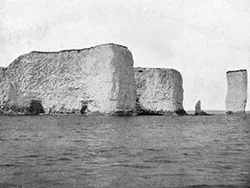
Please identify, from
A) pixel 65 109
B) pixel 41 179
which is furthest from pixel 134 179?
pixel 65 109

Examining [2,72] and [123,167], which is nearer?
[123,167]

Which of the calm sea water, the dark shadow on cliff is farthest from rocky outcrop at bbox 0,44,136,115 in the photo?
the calm sea water

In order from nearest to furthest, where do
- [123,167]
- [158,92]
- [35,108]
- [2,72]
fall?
1. [123,167]
2. [35,108]
3. [2,72]
4. [158,92]

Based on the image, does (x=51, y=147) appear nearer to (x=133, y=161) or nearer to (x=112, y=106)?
(x=133, y=161)

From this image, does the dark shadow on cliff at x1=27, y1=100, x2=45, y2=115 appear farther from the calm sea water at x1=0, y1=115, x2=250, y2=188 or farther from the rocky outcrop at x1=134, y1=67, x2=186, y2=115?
the calm sea water at x1=0, y1=115, x2=250, y2=188

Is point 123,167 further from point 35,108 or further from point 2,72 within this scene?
point 2,72

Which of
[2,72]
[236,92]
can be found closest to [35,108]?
[2,72]

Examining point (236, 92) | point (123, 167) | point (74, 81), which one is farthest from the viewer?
point (236, 92)
